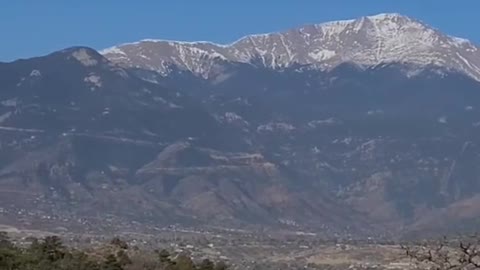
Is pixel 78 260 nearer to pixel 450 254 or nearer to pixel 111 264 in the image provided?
pixel 111 264

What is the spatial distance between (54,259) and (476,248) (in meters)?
54.4

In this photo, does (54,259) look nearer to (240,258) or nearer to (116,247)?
(116,247)

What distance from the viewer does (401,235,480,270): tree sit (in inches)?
687

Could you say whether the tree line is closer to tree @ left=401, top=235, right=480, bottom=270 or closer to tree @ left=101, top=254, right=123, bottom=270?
tree @ left=101, top=254, right=123, bottom=270

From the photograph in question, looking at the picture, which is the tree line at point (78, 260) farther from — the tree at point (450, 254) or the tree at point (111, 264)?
the tree at point (450, 254)

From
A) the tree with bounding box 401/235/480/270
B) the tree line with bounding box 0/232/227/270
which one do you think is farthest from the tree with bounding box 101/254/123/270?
the tree with bounding box 401/235/480/270

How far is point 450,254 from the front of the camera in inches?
734

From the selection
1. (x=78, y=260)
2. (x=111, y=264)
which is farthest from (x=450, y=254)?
(x=111, y=264)

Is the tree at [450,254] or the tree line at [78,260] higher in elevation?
the tree line at [78,260]

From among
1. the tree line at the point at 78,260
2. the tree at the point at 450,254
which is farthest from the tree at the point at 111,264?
the tree at the point at 450,254

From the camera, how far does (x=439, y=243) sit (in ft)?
58.5

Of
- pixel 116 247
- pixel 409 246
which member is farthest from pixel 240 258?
pixel 409 246

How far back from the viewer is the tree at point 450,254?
1744 cm

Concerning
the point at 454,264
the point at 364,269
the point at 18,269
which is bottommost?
the point at 454,264
